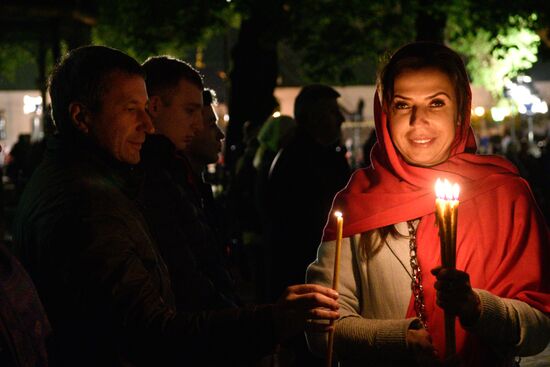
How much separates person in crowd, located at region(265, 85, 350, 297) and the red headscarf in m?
3.29

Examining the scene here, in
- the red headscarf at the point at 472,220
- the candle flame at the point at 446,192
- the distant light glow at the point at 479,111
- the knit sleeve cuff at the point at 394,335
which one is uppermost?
the distant light glow at the point at 479,111

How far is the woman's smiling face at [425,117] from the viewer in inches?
140

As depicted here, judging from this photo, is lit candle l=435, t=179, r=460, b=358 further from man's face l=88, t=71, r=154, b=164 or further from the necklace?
man's face l=88, t=71, r=154, b=164

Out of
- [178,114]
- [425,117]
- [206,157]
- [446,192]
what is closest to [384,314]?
[425,117]

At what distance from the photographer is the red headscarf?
3355 mm

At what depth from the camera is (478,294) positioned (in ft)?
10.3

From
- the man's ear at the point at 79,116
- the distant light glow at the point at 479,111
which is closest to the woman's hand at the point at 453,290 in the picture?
the man's ear at the point at 79,116

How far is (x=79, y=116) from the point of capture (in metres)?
3.08

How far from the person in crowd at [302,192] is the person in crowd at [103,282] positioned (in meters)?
3.92

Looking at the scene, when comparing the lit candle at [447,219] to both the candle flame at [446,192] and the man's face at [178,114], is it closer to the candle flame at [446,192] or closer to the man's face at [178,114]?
the candle flame at [446,192]

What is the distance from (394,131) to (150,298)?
127cm

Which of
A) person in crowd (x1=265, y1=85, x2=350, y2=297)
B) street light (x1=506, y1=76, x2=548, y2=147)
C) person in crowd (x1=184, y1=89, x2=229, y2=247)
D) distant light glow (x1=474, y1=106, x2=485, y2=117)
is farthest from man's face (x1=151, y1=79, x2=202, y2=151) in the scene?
distant light glow (x1=474, y1=106, x2=485, y2=117)

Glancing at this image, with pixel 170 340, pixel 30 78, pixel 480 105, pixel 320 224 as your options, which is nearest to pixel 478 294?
pixel 170 340

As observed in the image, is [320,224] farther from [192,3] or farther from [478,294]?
[192,3]
